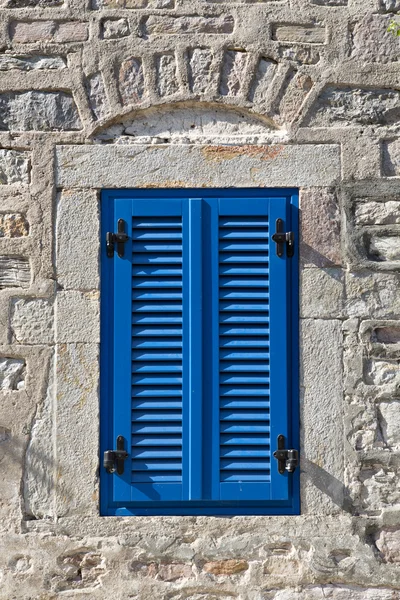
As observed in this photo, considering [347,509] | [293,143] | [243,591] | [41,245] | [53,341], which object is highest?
[293,143]

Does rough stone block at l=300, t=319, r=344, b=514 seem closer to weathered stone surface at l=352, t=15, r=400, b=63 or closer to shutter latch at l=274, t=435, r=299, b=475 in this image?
shutter latch at l=274, t=435, r=299, b=475

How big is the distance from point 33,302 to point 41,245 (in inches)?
10.6

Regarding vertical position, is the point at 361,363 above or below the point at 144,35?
below

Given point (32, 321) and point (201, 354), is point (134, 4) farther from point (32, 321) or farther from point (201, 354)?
point (201, 354)

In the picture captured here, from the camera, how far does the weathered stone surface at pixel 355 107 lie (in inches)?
159

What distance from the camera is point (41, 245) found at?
3.98 metres

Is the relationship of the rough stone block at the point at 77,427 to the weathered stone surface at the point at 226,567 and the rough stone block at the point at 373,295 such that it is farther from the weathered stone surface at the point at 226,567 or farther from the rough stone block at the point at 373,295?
the rough stone block at the point at 373,295

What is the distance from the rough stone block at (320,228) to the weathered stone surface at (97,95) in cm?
103

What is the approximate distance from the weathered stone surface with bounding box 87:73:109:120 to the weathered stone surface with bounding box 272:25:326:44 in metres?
0.86

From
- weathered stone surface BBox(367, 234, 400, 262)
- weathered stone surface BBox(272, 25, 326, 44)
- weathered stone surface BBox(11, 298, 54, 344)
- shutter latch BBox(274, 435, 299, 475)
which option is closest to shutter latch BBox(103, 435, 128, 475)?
weathered stone surface BBox(11, 298, 54, 344)

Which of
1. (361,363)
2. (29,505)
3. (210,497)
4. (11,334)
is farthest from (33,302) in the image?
(361,363)

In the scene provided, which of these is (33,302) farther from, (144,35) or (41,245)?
(144,35)

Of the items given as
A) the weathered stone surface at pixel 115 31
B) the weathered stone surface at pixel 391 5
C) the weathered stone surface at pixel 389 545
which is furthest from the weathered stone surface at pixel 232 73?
the weathered stone surface at pixel 389 545

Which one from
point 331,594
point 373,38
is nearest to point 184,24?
point 373,38
